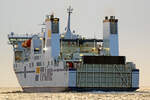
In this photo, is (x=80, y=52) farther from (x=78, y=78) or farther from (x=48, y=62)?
(x=78, y=78)

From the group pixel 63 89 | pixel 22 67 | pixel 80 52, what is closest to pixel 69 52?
pixel 80 52

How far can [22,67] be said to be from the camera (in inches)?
4663

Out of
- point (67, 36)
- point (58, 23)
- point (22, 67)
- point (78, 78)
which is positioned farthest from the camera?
point (22, 67)

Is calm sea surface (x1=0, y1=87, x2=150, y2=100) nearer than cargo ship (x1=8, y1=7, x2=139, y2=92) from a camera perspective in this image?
Yes

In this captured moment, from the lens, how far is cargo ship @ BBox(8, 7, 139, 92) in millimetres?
91562

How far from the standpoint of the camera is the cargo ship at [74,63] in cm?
9156

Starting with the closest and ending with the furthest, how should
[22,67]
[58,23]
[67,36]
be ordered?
[58,23] → [67,36] → [22,67]

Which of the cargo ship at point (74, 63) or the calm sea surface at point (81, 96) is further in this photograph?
the cargo ship at point (74, 63)

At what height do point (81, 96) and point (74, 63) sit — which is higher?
point (74, 63)

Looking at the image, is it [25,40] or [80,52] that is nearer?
[80,52]

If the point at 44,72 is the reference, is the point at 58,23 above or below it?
above

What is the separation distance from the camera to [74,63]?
91.8 m

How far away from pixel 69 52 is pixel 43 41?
201 inches

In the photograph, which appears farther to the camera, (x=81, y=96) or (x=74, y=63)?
(x=74, y=63)
